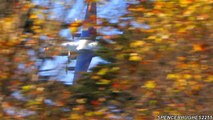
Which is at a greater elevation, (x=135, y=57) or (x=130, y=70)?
(x=135, y=57)

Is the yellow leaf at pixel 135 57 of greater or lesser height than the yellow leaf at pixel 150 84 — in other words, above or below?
above

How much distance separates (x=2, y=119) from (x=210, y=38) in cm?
253

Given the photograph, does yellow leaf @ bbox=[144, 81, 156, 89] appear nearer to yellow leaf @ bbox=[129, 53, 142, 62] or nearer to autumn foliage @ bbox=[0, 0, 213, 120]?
autumn foliage @ bbox=[0, 0, 213, 120]

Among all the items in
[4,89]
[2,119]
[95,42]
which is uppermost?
[95,42]

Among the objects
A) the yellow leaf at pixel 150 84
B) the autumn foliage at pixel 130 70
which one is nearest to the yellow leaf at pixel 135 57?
the autumn foliage at pixel 130 70

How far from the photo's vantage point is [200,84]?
4.42 meters

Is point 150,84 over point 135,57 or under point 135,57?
under

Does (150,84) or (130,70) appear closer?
(150,84)

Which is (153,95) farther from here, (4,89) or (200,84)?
(4,89)

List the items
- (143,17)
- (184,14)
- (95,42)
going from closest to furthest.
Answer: (184,14) < (143,17) < (95,42)

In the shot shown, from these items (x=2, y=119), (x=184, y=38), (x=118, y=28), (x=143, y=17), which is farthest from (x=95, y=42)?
(x=2, y=119)

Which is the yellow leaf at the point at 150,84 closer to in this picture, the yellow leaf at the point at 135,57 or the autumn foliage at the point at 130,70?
the autumn foliage at the point at 130,70

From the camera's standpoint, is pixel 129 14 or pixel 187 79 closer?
pixel 187 79

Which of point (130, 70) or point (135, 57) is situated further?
point (130, 70)
